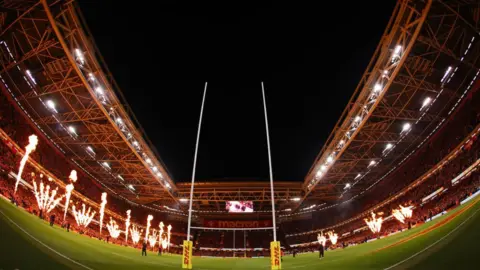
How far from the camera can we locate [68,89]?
2208cm

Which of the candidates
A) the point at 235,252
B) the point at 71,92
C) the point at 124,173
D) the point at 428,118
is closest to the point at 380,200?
the point at 428,118

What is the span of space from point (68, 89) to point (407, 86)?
25535 mm

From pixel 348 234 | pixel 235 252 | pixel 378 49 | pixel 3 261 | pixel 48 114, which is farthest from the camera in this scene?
pixel 235 252

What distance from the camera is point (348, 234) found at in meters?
47.2

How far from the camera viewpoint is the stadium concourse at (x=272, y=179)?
1238 centimetres

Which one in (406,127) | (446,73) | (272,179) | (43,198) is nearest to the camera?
(272,179)

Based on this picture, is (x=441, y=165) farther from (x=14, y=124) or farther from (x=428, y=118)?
(x=14, y=124)

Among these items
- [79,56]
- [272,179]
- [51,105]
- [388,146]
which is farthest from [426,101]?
[51,105]

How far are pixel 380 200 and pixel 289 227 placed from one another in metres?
24.8

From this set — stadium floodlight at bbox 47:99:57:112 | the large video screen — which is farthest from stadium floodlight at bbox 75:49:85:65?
the large video screen

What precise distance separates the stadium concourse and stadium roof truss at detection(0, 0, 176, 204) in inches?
4.4

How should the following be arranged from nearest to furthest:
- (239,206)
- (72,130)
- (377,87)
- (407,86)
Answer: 1. (377,87)
2. (407,86)
3. (72,130)
4. (239,206)

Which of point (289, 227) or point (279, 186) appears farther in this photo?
point (289, 227)

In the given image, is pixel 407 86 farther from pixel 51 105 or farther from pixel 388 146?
pixel 51 105
